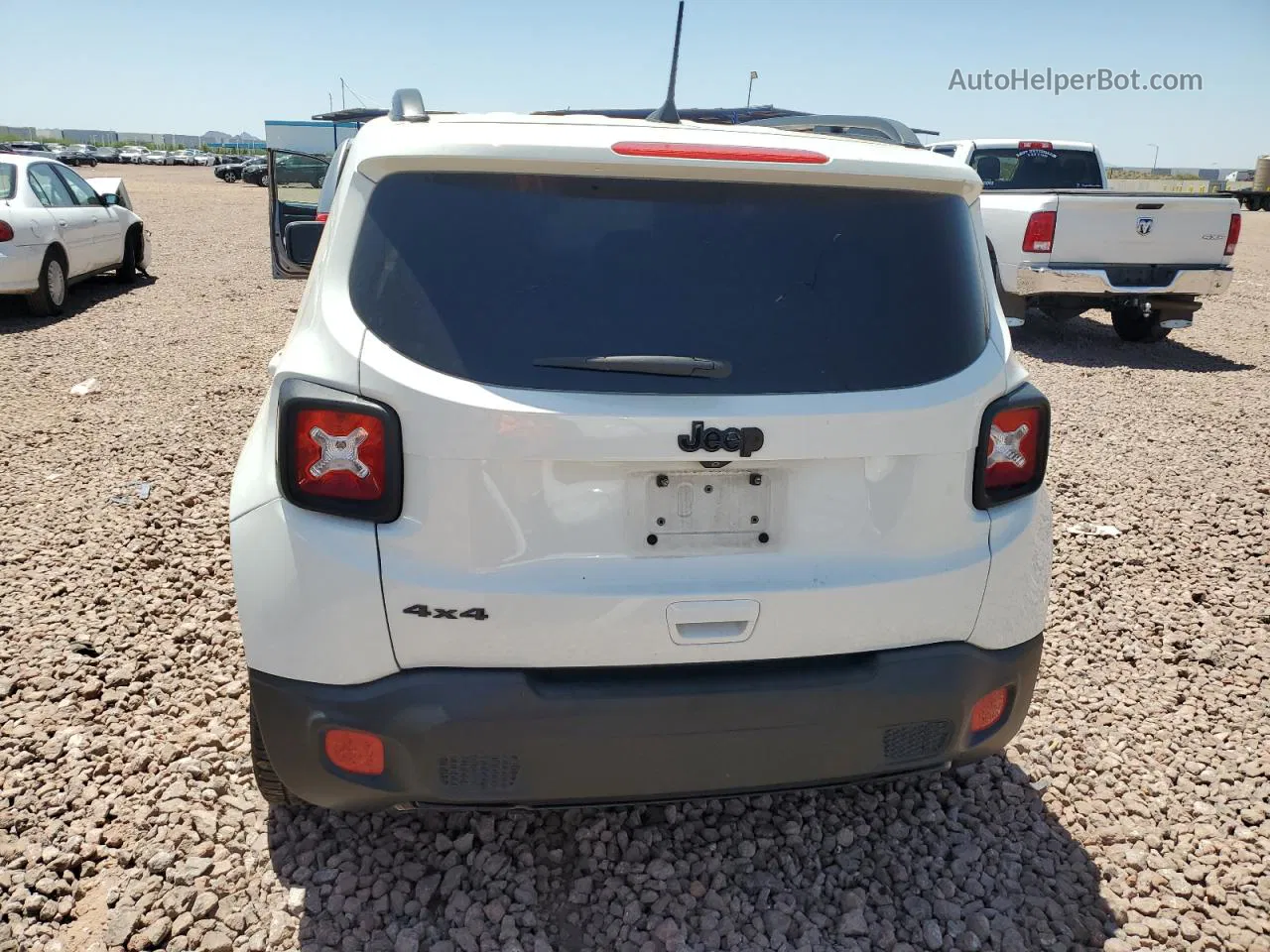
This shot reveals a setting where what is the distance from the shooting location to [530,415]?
Answer: 80.0 inches

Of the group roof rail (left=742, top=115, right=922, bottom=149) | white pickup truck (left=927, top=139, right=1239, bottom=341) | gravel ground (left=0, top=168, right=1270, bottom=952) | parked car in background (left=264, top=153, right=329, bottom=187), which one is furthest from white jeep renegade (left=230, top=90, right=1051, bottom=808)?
parked car in background (left=264, top=153, right=329, bottom=187)

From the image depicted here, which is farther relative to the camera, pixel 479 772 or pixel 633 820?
pixel 633 820

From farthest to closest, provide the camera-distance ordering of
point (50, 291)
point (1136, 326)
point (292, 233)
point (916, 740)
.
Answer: point (1136, 326) < point (50, 291) < point (292, 233) < point (916, 740)

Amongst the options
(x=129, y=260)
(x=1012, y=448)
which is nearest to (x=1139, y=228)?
(x=1012, y=448)

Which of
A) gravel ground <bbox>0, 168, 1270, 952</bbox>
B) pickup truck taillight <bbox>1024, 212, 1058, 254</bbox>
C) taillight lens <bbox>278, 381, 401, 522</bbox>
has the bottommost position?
gravel ground <bbox>0, 168, 1270, 952</bbox>

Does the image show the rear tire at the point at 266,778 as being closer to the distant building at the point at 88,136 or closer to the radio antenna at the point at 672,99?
the radio antenna at the point at 672,99

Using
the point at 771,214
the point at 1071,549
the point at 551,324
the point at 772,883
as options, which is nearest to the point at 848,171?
the point at 771,214

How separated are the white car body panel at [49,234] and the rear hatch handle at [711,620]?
10.3m

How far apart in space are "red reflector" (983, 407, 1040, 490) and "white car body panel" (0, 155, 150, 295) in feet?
34.7

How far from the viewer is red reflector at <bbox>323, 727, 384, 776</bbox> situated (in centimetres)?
215

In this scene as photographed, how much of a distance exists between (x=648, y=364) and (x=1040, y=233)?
8.64m

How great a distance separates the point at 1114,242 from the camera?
31.4ft

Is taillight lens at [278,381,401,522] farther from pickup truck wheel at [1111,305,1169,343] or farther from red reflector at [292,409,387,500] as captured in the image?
pickup truck wheel at [1111,305,1169,343]

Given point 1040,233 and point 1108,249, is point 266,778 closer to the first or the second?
point 1040,233
